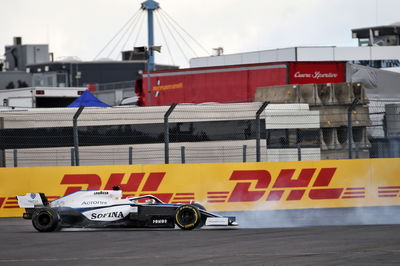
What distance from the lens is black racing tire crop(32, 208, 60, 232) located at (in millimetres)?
14305

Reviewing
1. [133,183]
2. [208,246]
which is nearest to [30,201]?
[133,183]

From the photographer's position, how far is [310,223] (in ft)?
49.3

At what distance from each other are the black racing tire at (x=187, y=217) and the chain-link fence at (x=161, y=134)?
20.4ft

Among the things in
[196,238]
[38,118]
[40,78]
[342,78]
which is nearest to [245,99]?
[342,78]

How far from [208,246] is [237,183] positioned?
6.18m

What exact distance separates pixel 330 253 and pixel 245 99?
18734 millimetres

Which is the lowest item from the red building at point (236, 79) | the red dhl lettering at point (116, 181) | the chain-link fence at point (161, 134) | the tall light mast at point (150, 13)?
the red dhl lettering at point (116, 181)

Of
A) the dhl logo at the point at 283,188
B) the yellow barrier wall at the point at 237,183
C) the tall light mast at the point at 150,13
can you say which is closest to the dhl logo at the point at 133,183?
the yellow barrier wall at the point at 237,183

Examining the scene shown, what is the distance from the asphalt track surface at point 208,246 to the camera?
396 inches

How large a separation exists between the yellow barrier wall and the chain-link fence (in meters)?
2.49

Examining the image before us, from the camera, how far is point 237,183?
17.6 meters

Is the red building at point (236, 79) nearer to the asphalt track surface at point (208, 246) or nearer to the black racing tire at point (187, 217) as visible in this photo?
the black racing tire at point (187, 217)

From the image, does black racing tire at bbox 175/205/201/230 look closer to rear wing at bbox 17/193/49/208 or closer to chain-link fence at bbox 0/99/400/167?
rear wing at bbox 17/193/49/208

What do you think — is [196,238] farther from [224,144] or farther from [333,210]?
[224,144]
